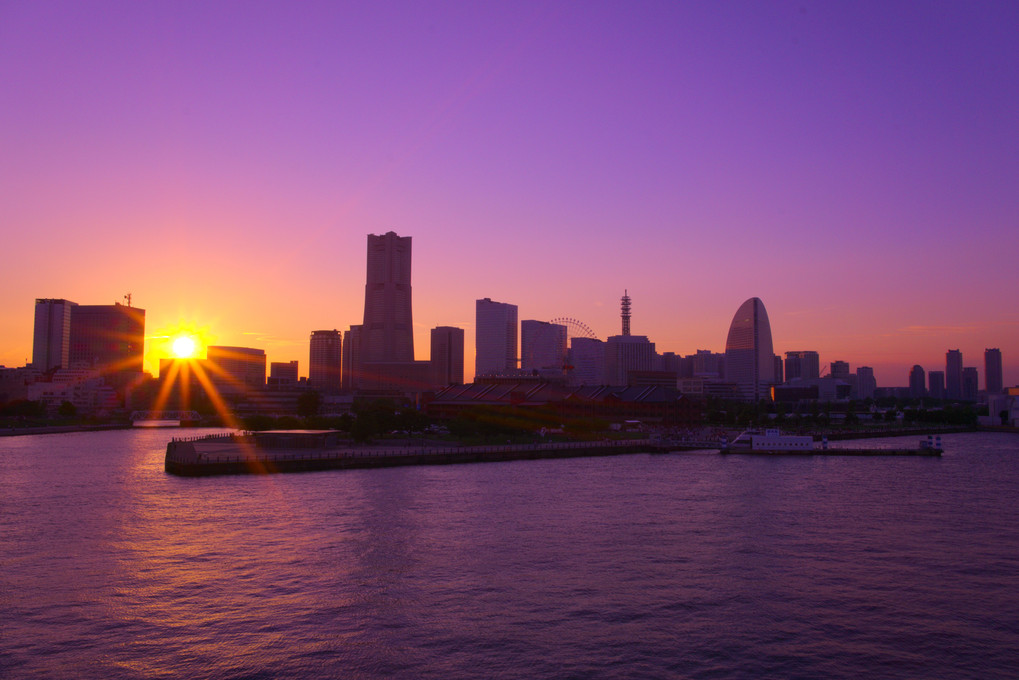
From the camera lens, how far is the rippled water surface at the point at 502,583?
19.0 metres

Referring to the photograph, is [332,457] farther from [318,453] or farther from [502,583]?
[502,583]

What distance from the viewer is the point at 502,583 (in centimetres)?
2488

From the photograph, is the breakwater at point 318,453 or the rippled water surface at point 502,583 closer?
the rippled water surface at point 502,583

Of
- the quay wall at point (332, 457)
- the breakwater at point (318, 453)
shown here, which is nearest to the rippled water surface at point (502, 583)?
A: the quay wall at point (332, 457)

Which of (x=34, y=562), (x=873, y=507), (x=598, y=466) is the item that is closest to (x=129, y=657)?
(x=34, y=562)

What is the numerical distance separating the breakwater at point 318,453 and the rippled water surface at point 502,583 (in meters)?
8.97

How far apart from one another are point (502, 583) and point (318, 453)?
4285cm

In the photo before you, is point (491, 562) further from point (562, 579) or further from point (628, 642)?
point (628, 642)

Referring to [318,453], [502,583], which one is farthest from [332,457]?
[502,583]

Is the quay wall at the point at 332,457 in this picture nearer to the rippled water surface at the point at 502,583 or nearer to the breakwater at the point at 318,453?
the breakwater at the point at 318,453

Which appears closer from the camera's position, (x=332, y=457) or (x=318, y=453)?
(x=332, y=457)

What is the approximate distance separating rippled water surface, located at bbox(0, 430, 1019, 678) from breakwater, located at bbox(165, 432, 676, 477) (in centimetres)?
897

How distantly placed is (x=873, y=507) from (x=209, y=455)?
46582 mm

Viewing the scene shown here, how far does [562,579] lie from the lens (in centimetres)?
2545
